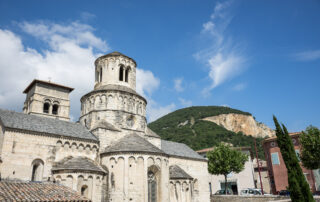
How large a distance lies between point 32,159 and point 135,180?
895 centimetres

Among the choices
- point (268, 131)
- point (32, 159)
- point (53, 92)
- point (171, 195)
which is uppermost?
point (268, 131)

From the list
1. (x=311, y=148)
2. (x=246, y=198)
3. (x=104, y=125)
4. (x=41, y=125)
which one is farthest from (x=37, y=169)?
(x=311, y=148)

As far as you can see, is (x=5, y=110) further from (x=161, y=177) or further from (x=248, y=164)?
(x=248, y=164)

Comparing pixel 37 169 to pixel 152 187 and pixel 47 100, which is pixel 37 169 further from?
pixel 47 100

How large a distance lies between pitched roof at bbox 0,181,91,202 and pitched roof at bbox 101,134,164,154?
8.00 m

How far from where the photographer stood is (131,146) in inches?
898

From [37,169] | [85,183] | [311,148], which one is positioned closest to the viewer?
[85,183]

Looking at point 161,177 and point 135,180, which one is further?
point 161,177

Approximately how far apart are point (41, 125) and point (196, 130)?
82.9m

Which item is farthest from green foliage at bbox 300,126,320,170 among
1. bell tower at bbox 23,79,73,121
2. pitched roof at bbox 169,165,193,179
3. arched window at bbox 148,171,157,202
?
bell tower at bbox 23,79,73,121

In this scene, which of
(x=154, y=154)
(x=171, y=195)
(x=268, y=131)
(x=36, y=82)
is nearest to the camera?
(x=154, y=154)

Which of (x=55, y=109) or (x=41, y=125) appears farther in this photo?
(x=55, y=109)

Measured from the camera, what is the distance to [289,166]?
16953 mm

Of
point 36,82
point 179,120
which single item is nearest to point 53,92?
point 36,82
